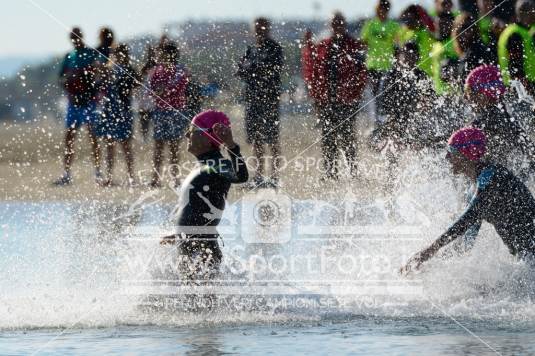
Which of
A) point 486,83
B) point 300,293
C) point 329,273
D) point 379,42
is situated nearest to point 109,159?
point 379,42

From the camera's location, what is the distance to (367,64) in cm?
1554

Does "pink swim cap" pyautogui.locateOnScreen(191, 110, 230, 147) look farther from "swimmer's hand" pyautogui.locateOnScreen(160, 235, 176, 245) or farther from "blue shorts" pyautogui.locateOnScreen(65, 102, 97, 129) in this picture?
"blue shorts" pyautogui.locateOnScreen(65, 102, 97, 129)

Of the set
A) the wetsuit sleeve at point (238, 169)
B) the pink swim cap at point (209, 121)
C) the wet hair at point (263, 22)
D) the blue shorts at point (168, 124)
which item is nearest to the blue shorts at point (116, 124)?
the blue shorts at point (168, 124)

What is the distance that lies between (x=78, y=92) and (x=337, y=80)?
11.2ft

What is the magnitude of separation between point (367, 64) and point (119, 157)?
181 inches

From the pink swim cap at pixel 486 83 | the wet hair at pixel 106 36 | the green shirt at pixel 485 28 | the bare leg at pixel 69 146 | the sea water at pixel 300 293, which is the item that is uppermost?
the wet hair at pixel 106 36

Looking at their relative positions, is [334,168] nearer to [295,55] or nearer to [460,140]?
[295,55]

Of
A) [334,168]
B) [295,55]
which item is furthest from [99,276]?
[295,55]

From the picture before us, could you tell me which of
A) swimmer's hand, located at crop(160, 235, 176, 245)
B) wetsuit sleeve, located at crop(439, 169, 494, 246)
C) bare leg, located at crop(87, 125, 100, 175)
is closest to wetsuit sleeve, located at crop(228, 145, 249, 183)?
swimmer's hand, located at crop(160, 235, 176, 245)

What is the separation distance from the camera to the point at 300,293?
9.95 metres

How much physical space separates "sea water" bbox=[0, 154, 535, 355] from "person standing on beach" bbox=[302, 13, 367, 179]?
1.99m

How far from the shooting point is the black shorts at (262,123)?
1617cm

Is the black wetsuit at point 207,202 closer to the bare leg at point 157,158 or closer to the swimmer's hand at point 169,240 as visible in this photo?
the swimmer's hand at point 169,240

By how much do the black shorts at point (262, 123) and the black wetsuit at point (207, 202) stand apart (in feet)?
20.2
